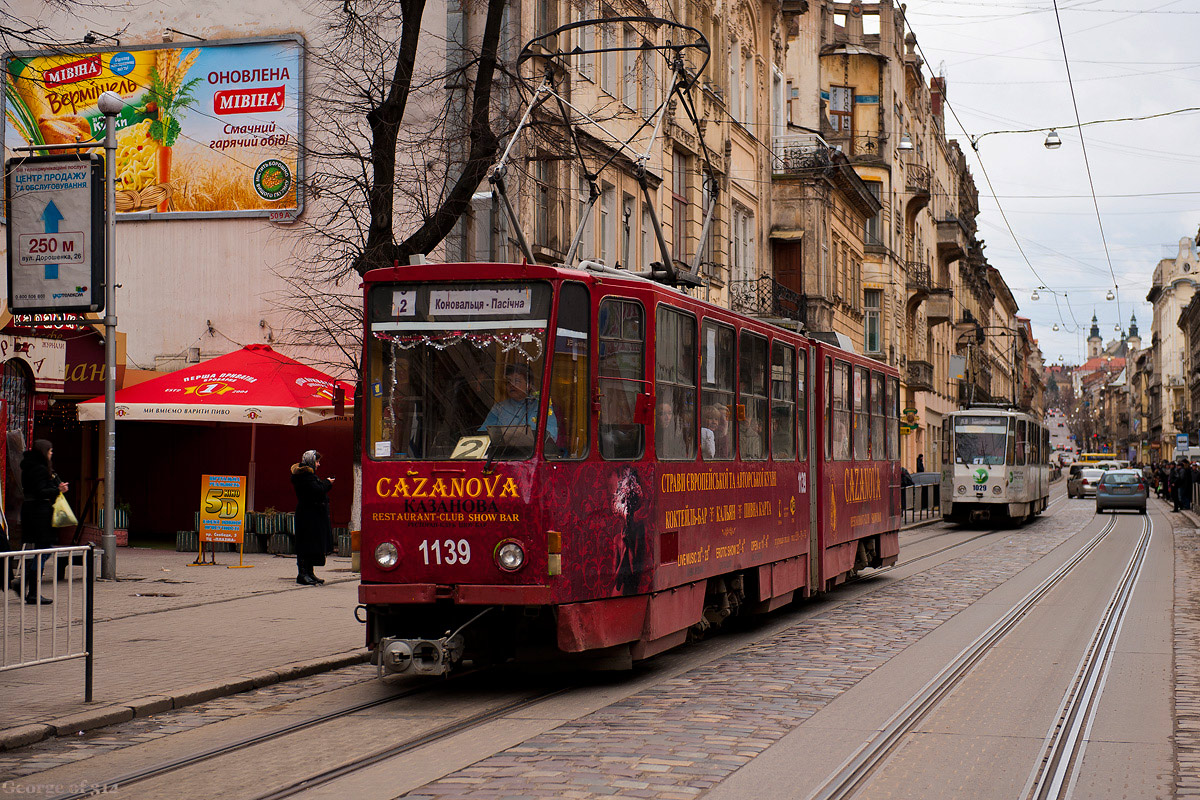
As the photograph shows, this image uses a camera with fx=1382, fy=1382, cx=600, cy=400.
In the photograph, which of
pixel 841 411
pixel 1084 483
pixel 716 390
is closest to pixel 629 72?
pixel 841 411

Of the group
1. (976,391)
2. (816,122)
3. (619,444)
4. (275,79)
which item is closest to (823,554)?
(619,444)

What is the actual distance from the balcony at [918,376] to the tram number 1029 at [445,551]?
4937cm

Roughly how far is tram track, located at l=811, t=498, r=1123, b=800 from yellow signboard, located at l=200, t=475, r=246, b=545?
10961 mm

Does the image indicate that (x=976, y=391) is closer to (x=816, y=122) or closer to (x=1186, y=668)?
(x=816, y=122)

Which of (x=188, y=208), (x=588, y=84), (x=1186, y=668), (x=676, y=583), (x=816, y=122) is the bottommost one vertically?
(x=1186, y=668)

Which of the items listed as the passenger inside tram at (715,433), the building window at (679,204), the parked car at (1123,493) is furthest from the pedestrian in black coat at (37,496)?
the parked car at (1123,493)

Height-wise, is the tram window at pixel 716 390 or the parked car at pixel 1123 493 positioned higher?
the tram window at pixel 716 390

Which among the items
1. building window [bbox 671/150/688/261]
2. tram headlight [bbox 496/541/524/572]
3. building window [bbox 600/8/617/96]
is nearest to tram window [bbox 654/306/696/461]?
tram headlight [bbox 496/541/524/572]

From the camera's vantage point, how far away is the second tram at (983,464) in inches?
1414

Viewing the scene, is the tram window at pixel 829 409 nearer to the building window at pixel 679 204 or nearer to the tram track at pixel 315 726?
the tram track at pixel 315 726

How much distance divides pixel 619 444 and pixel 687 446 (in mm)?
1249

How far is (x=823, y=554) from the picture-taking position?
15.9 metres

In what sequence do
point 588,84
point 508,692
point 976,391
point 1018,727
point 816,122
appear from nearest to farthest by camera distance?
point 1018,727 < point 508,692 < point 588,84 < point 816,122 < point 976,391

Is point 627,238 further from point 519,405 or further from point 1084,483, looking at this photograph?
point 1084,483
